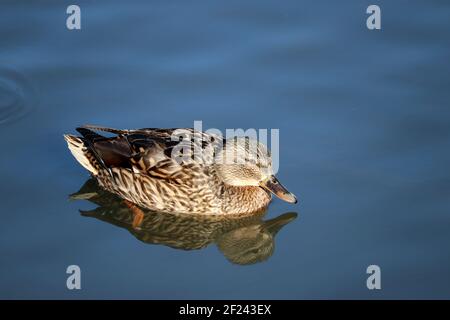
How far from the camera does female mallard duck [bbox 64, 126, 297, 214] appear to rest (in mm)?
9359

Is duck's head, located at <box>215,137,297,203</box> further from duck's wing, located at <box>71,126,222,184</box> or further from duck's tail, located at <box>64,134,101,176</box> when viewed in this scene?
duck's tail, located at <box>64,134,101,176</box>

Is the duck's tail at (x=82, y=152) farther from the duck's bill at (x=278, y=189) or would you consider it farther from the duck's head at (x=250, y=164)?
the duck's bill at (x=278, y=189)

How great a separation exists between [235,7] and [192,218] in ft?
13.2

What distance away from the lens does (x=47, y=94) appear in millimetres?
10594

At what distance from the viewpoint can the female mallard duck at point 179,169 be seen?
9359 millimetres

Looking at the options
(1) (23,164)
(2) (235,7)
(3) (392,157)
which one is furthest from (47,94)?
(3) (392,157)

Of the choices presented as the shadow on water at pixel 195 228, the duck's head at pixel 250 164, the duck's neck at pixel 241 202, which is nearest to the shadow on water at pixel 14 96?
the shadow on water at pixel 195 228

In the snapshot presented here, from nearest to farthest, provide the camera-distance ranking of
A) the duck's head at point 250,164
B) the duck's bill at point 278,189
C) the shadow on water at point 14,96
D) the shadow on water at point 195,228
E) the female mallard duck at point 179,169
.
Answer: the shadow on water at point 195,228 → the duck's bill at point 278,189 → the duck's head at point 250,164 → the female mallard duck at point 179,169 → the shadow on water at point 14,96

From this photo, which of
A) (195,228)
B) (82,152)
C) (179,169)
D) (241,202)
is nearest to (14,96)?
(82,152)

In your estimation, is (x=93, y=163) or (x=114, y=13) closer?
(x=93, y=163)

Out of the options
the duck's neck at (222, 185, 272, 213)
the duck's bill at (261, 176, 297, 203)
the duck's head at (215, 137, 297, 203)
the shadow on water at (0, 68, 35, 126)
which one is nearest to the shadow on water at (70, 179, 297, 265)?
the duck's neck at (222, 185, 272, 213)

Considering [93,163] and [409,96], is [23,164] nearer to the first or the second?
[93,163]

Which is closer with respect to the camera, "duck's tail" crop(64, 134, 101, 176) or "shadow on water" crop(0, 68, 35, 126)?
"duck's tail" crop(64, 134, 101, 176)

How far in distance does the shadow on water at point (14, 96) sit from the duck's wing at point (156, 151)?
1.22 meters
